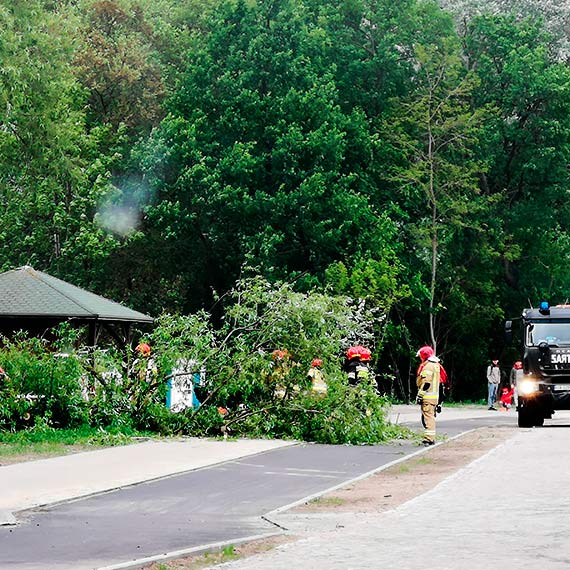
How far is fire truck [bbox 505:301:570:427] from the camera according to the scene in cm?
3375

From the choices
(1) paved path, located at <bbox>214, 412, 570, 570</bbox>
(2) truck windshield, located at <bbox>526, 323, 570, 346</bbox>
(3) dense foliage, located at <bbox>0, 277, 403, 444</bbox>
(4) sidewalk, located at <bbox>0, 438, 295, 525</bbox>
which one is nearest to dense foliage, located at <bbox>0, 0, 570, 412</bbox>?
(2) truck windshield, located at <bbox>526, 323, 570, 346</bbox>

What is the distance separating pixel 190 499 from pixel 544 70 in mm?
52370

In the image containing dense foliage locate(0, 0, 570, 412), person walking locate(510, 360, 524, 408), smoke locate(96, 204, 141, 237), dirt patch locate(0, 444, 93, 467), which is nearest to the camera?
dirt patch locate(0, 444, 93, 467)

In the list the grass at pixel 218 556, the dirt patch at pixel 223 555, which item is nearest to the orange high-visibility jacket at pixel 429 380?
the dirt patch at pixel 223 555

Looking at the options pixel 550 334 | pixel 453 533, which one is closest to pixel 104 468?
pixel 453 533

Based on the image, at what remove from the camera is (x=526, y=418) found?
34969 mm

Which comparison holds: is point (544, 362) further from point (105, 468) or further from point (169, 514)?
point (169, 514)

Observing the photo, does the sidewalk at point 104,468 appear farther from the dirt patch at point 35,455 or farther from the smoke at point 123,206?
the smoke at point 123,206

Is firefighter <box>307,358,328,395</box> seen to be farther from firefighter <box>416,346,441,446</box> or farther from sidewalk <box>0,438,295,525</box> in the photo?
firefighter <box>416,346,441,446</box>

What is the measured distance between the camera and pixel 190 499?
15523 millimetres

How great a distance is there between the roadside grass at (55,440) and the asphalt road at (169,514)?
124 inches

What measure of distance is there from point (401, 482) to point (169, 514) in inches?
200

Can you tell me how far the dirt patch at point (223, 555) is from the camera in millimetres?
10641

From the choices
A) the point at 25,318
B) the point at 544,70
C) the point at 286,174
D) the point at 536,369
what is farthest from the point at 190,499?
the point at 544,70
